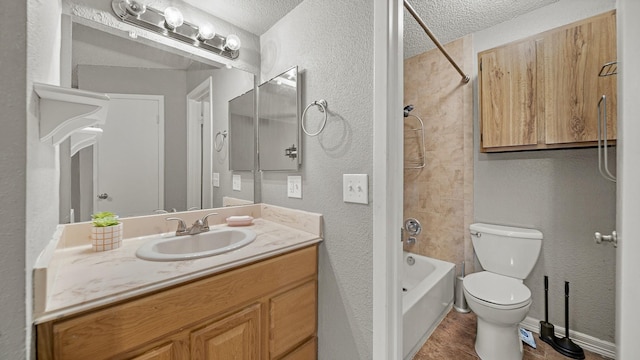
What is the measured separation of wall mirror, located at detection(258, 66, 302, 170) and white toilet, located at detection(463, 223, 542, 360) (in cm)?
147

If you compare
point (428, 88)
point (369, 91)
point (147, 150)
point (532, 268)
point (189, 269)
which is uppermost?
point (428, 88)

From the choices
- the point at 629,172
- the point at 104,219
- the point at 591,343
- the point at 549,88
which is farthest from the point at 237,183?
the point at 591,343

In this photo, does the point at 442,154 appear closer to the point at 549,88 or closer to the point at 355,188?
the point at 549,88

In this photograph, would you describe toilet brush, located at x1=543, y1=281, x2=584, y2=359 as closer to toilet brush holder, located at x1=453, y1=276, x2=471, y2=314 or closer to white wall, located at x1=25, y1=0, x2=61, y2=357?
toilet brush holder, located at x1=453, y1=276, x2=471, y2=314

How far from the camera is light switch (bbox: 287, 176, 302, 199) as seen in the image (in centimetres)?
141

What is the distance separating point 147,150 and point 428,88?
2.35 metres

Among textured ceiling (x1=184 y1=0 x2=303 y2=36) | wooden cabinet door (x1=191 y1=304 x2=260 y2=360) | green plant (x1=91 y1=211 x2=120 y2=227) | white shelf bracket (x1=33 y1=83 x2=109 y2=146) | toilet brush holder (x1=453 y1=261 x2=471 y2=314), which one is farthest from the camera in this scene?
toilet brush holder (x1=453 y1=261 x2=471 y2=314)

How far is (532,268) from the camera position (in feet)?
5.78

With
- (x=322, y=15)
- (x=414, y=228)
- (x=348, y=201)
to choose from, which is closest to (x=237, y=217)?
(x=348, y=201)

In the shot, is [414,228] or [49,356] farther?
[414,228]

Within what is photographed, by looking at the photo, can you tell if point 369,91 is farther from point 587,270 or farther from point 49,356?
point 587,270

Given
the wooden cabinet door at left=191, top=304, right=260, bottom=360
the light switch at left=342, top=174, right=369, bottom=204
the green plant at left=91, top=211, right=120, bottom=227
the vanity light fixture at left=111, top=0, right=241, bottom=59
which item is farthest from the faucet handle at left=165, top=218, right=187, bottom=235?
the vanity light fixture at left=111, top=0, right=241, bottom=59

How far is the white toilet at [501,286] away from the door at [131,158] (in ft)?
6.67

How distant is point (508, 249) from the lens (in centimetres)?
181
